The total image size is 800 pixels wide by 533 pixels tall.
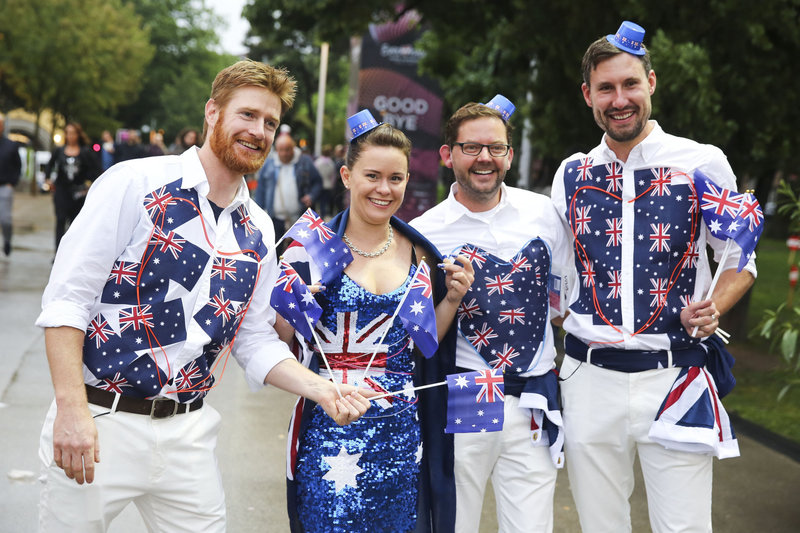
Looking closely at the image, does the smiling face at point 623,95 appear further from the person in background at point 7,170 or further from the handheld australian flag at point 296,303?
the person in background at point 7,170

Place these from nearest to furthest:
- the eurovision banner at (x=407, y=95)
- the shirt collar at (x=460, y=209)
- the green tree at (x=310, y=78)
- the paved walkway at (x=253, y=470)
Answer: the shirt collar at (x=460, y=209) → the paved walkway at (x=253, y=470) → the eurovision banner at (x=407, y=95) → the green tree at (x=310, y=78)

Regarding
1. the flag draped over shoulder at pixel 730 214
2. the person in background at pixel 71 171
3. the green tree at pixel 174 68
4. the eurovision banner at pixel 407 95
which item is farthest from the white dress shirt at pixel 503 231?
the green tree at pixel 174 68

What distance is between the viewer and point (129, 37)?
41938 millimetres

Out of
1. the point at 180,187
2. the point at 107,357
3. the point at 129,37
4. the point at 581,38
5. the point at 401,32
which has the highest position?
the point at 129,37

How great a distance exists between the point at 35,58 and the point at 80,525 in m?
34.9

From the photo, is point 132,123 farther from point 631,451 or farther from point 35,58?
point 631,451

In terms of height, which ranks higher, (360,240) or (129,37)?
(129,37)

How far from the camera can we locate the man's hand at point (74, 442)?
8.63 ft

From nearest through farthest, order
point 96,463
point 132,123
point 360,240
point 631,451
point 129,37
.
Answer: point 96,463 < point 360,240 < point 631,451 < point 129,37 < point 132,123

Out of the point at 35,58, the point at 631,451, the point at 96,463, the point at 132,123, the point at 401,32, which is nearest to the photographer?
the point at 96,463

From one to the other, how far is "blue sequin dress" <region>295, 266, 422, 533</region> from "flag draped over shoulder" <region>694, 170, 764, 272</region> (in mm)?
1244

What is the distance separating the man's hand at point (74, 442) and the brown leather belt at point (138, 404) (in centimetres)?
17

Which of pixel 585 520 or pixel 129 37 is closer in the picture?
pixel 585 520

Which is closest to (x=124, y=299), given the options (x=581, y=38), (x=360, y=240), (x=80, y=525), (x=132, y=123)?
(x=80, y=525)
